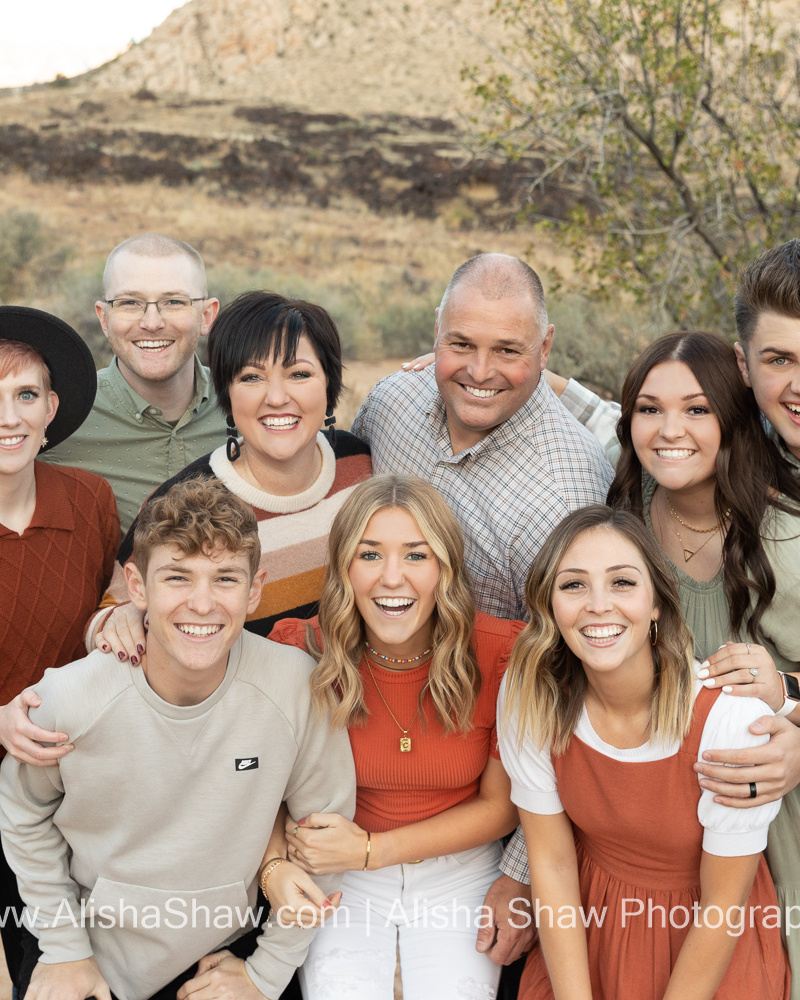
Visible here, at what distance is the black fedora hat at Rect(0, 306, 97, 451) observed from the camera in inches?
128

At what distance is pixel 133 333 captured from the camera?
418cm

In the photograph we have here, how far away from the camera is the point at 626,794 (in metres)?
2.78

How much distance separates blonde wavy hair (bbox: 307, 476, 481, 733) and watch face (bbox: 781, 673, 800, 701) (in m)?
0.97

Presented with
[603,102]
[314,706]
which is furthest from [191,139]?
[314,706]

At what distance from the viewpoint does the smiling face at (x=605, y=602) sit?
276 centimetres

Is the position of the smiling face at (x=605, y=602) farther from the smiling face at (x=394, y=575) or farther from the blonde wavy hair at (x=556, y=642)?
the smiling face at (x=394, y=575)

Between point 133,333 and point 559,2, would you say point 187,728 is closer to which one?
point 133,333

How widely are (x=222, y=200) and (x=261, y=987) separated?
2162cm

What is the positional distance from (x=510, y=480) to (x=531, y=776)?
1.23 m

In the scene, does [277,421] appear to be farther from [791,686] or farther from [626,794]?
[791,686]

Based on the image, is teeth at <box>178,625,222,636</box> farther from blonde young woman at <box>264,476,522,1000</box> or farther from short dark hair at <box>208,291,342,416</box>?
short dark hair at <box>208,291,342,416</box>

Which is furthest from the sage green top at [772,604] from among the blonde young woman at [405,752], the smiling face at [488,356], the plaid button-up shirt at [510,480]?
the smiling face at [488,356]

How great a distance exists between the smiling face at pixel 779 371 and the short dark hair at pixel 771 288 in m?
0.03

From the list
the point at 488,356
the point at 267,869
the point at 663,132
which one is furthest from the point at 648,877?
the point at 663,132
